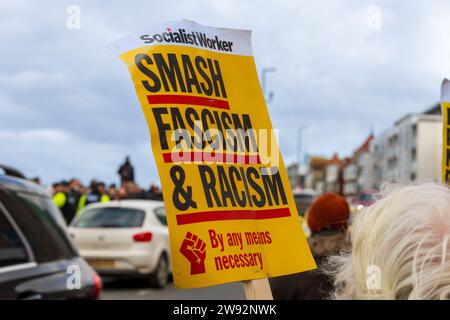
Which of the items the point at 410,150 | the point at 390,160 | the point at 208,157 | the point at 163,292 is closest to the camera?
the point at 208,157

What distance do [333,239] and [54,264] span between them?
4.76 ft

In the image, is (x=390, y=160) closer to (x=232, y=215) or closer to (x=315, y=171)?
(x=315, y=171)

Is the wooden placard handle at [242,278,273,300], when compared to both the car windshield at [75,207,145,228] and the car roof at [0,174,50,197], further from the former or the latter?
the car windshield at [75,207,145,228]

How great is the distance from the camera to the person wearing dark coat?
3447mm

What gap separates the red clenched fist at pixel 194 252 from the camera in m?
2.06

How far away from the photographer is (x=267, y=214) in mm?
2354

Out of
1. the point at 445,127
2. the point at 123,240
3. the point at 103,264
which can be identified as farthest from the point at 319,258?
the point at 123,240

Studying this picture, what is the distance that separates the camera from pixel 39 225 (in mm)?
3717

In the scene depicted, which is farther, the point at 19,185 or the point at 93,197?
the point at 93,197

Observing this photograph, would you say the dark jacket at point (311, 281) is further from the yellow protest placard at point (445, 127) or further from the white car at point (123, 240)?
the white car at point (123, 240)

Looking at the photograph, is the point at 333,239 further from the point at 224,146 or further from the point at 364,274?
the point at 364,274

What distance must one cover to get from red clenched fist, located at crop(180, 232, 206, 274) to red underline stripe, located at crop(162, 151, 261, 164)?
22 centimetres

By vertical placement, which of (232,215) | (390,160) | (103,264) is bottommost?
(103,264)

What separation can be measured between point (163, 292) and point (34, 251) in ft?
25.7
